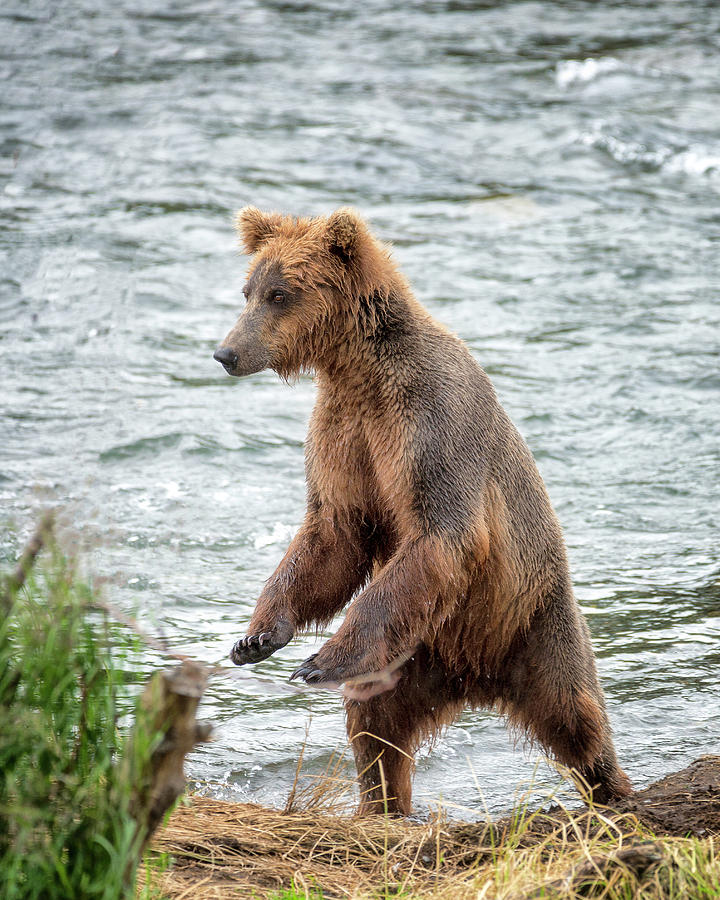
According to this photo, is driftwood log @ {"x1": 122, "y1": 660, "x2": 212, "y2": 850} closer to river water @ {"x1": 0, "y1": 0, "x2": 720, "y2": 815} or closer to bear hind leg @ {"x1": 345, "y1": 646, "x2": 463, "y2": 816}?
river water @ {"x1": 0, "y1": 0, "x2": 720, "y2": 815}

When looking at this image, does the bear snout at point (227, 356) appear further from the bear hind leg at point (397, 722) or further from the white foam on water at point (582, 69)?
the white foam on water at point (582, 69)

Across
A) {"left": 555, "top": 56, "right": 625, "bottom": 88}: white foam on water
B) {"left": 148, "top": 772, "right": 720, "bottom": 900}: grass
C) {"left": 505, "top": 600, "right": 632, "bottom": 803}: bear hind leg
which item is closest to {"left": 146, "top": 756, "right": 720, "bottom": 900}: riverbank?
{"left": 148, "top": 772, "right": 720, "bottom": 900}: grass

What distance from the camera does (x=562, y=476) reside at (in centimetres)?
838

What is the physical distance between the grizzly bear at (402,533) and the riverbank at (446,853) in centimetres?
35

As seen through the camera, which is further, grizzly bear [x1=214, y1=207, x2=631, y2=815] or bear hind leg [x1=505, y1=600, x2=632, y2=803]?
bear hind leg [x1=505, y1=600, x2=632, y2=803]

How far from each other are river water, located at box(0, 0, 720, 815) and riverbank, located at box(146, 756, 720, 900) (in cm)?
51

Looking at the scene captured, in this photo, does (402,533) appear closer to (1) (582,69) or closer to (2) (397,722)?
(2) (397,722)

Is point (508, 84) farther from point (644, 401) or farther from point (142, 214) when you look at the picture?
point (644, 401)

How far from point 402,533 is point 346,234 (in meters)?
1.12

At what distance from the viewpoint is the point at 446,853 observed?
410 cm

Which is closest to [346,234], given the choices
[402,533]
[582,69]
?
[402,533]

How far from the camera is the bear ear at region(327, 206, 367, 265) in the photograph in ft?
15.3

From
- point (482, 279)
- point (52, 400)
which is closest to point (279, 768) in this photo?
point (52, 400)

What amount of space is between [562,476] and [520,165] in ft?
21.7
